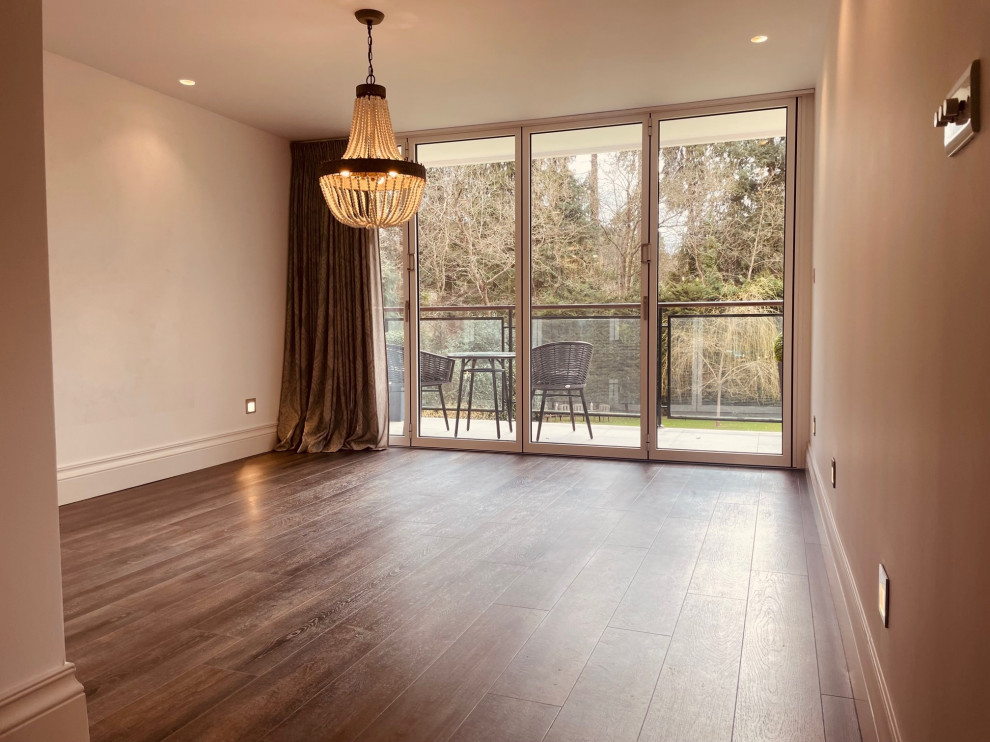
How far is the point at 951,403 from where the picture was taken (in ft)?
3.47

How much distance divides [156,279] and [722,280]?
375 centimetres

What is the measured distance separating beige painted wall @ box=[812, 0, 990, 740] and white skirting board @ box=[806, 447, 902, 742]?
4 cm

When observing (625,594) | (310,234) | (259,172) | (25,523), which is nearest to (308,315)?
(310,234)

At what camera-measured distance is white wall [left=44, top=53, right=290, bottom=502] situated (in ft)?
13.7

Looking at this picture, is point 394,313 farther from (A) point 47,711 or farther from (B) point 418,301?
(A) point 47,711

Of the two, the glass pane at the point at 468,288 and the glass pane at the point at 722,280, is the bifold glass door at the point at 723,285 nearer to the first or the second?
the glass pane at the point at 722,280

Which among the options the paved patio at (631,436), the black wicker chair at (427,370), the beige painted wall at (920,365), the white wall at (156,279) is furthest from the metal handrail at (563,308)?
the beige painted wall at (920,365)

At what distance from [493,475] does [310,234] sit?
250 cm

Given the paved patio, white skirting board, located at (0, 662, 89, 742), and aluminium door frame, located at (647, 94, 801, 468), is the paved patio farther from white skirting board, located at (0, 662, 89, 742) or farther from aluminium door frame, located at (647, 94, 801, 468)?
white skirting board, located at (0, 662, 89, 742)

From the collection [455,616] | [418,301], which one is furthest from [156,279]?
[455,616]

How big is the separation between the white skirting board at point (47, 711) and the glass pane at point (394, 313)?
4.45 meters

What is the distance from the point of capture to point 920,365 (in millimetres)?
1301

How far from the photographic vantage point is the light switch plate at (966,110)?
0.92m

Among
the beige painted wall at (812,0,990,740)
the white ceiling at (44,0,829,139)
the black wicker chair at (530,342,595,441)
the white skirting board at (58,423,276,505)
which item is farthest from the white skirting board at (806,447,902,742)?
the white skirting board at (58,423,276,505)
